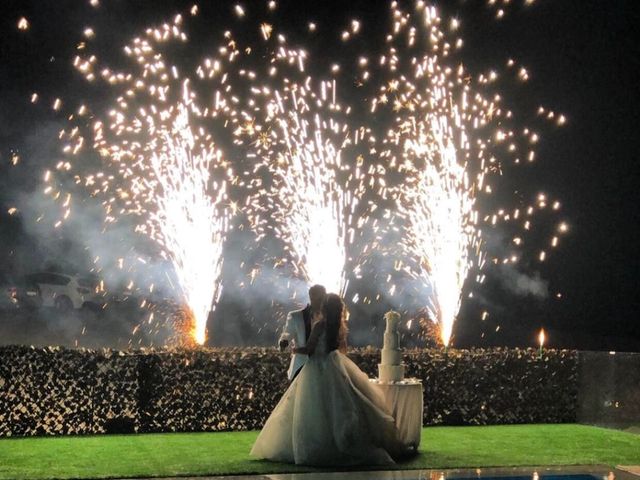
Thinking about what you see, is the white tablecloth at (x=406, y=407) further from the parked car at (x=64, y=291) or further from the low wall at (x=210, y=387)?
the parked car at (x=64, y=291)

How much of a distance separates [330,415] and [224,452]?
6.35 feet

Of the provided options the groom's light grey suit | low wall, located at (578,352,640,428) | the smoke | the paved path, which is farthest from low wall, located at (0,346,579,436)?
the smoke

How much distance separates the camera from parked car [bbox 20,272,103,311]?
3403cm

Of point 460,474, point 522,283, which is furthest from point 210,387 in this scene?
point 522,283

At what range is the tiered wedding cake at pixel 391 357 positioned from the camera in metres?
12.3

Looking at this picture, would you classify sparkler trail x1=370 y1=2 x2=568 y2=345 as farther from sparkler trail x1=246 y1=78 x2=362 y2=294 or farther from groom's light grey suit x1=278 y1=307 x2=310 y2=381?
groom's light grey suit x1=278 y1=307 x2=310 y2=381

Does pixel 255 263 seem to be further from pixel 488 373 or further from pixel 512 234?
pixel 488 373

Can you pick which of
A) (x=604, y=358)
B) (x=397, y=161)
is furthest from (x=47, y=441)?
(x=397, y=161)

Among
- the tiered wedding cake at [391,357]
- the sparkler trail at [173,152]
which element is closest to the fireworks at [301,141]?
the sparkler trail at [173,152]

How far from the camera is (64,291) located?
112 feet

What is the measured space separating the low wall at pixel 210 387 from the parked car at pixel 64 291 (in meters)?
20.3

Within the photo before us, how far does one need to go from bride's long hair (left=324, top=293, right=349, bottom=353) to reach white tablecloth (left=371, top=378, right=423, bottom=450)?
3.94 ft

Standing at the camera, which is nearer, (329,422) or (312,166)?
(329,422)

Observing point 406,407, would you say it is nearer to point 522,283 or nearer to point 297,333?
point 297,333
